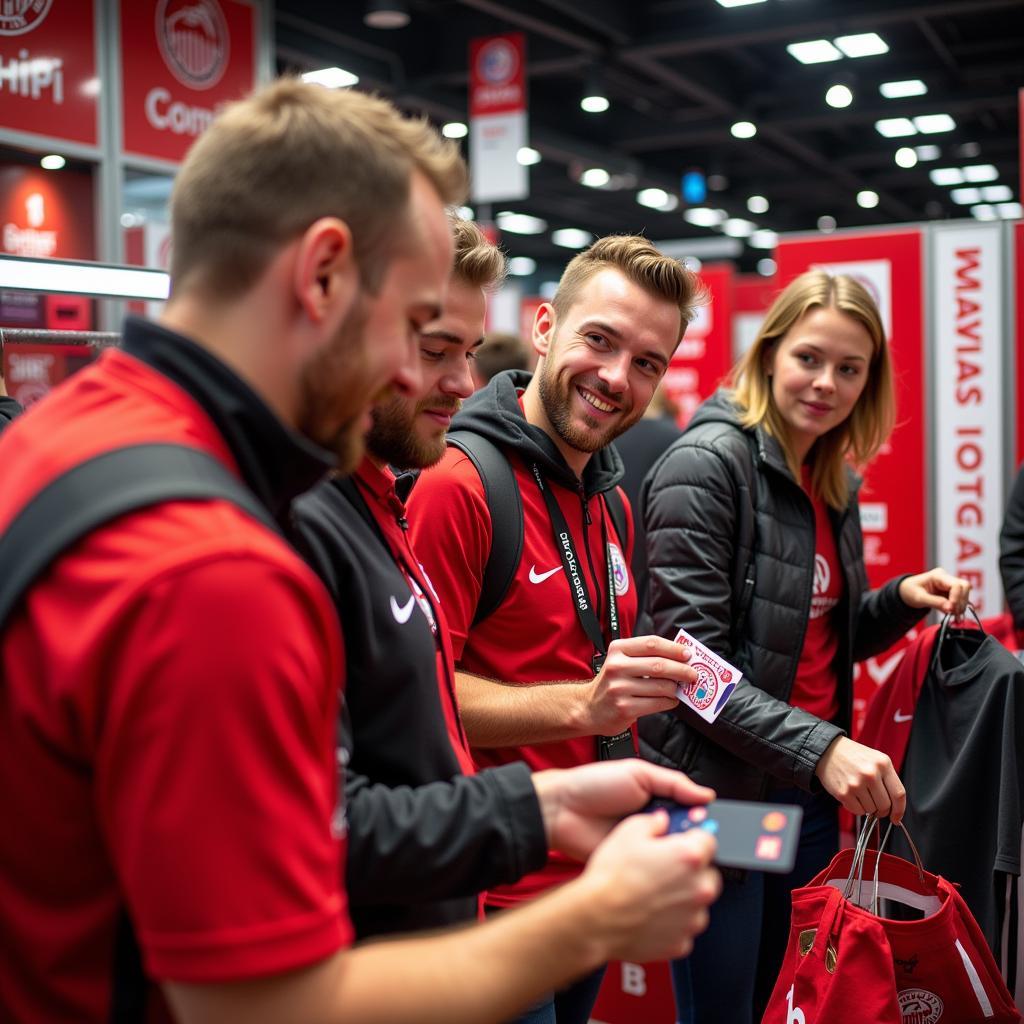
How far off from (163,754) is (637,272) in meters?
1.59

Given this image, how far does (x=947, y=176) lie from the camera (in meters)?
15.1

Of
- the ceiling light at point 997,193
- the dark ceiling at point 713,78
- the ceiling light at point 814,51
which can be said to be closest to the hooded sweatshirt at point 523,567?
the dark ceiling at point 713,78

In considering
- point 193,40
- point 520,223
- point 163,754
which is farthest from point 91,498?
point 520,223

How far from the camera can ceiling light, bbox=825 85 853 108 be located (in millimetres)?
10172

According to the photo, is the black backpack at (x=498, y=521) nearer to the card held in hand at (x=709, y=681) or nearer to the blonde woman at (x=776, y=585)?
the card held in hand at (x=709, y=681)

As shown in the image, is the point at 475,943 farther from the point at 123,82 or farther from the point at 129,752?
the point at 123,82

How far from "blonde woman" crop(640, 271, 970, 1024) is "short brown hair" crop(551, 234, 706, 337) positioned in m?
0.32

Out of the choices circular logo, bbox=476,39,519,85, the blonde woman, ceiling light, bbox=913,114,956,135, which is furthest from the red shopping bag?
ceiling light, bbox=913,114,956,135

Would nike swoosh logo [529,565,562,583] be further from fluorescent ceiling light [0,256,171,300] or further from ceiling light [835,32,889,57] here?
ceiling light [835,32,889,57]

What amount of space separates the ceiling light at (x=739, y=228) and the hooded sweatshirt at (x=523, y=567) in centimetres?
1673

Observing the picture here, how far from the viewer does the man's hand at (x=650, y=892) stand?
0.88 m

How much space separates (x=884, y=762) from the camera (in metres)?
1.83

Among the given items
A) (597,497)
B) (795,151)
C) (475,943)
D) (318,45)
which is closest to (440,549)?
(597,497)

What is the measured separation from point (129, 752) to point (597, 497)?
155cm
